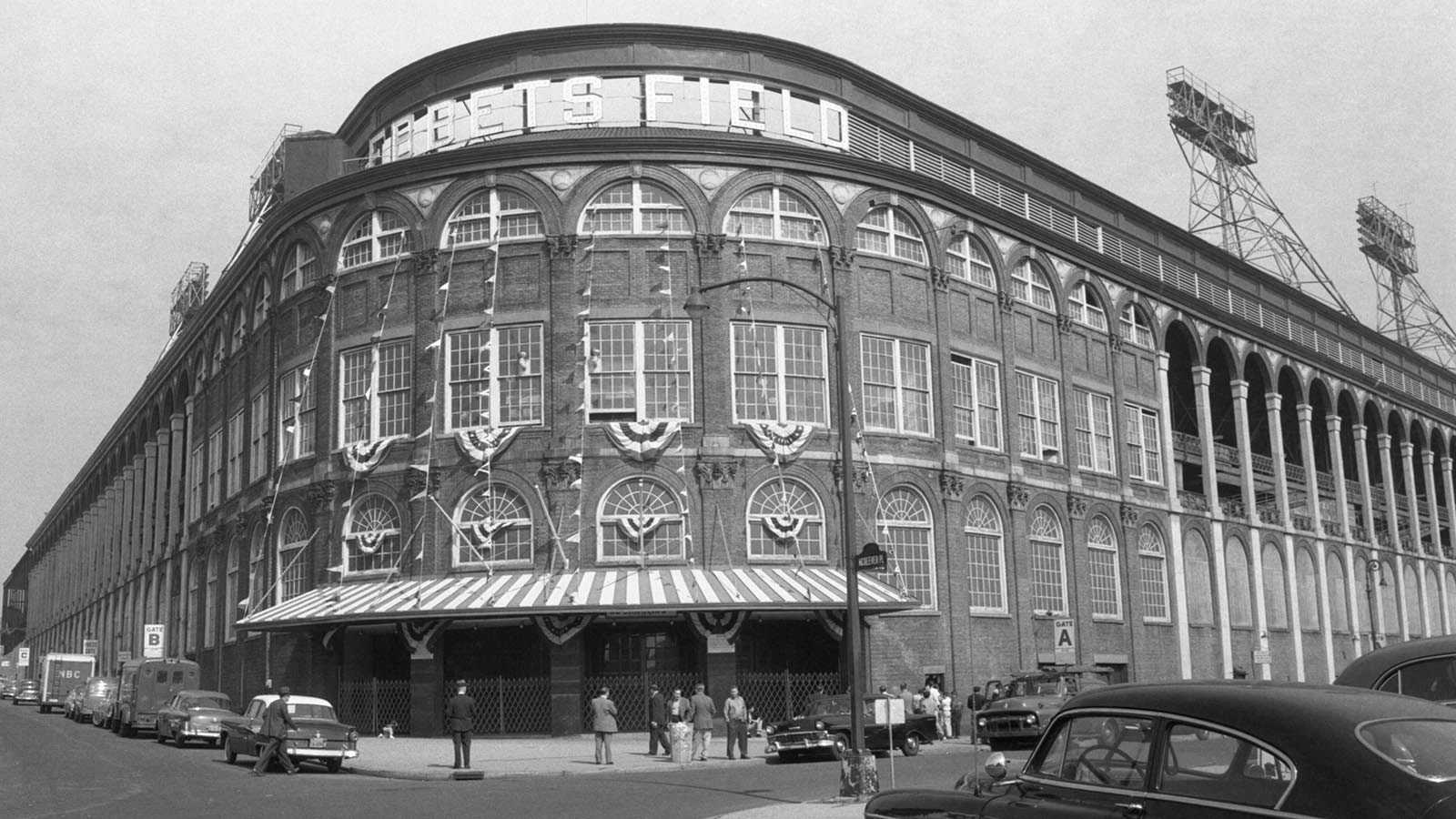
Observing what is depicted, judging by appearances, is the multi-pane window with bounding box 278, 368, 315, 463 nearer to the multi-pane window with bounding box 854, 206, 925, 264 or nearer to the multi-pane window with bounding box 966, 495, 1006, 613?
the multi-pane window with bounding box 854, 206, 925, 264

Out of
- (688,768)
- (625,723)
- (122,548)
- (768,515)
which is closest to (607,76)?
(768,515)

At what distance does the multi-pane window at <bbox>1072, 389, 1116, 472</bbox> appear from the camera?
161 ft

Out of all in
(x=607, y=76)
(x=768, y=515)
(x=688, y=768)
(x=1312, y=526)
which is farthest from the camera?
(x=1312, y=526)

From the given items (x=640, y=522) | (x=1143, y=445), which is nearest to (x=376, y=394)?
(x=640, y=522)

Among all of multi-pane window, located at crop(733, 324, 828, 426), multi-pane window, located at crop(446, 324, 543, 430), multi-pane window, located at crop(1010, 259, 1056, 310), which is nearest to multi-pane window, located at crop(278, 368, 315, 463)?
multi-pane window, located at crop(446, 324, 543, 430)

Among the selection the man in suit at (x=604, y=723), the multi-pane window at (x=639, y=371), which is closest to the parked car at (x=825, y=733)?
the man in suit at (x=604, y=723)

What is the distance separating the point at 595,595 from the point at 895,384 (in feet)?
37.5

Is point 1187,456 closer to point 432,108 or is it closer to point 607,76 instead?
point 607,76

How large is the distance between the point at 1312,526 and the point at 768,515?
106 feet

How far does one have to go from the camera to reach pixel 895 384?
42.0 meters

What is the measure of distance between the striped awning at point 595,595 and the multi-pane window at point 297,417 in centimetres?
615

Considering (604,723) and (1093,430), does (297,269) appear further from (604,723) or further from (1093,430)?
(1093,430)

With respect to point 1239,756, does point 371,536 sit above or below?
above

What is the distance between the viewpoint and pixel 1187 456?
5684 cm
